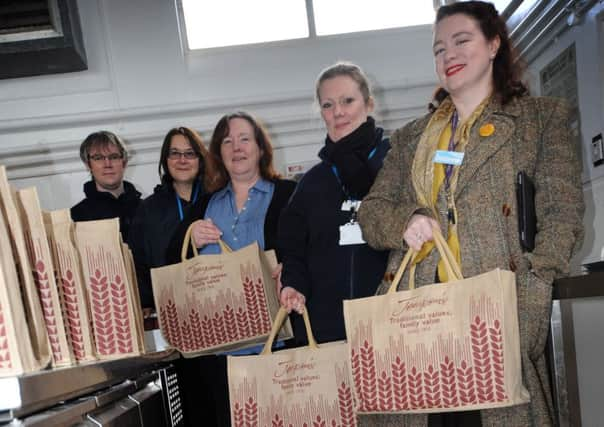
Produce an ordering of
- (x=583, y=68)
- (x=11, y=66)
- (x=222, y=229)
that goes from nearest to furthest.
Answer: (x=222, y=229) → (x=583, y=68) → (x=11, y=66)

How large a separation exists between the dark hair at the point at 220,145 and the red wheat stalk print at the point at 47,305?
1.53m

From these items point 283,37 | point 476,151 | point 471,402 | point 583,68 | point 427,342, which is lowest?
point 471,402

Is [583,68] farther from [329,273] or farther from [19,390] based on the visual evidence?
[19,390]

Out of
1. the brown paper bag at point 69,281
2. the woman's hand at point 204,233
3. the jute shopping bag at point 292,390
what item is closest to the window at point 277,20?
the woman's hand at point 204,233

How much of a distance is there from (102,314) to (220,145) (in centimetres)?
141

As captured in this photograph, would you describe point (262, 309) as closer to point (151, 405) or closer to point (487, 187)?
point (151, 405)

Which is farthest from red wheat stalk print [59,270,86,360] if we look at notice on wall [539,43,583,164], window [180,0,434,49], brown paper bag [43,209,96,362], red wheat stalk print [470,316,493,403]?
window [180,0,434,49]

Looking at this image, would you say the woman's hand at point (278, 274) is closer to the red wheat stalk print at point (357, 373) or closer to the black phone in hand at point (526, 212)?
the red wheat stalk print at point (357, 373)

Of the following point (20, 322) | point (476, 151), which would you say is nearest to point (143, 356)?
point (20, 322)

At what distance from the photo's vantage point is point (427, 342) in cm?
158

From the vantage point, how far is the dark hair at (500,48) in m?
1.80

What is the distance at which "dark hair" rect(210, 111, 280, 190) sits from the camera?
2.84 metres

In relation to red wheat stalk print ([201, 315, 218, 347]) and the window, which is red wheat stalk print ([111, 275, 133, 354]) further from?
the window

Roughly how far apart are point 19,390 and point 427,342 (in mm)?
943
